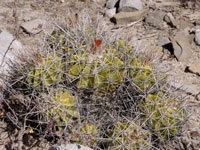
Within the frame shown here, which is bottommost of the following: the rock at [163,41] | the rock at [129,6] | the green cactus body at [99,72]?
the rock at [163,41]

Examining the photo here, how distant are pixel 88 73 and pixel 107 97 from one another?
1.43ft

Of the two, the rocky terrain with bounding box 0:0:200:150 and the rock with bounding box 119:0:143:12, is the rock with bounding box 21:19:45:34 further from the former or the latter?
the rock with bounding box 119:0:143:12

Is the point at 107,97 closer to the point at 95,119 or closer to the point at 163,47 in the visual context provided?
the point at 95,119

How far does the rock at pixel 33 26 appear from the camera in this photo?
509 cm

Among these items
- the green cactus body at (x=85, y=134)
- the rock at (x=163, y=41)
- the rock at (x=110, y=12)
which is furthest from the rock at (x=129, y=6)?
the green cactus body at (x=85, y=134)

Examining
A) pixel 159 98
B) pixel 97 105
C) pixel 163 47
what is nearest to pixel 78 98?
pixel 97 105

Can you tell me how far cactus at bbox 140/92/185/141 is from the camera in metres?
2.62

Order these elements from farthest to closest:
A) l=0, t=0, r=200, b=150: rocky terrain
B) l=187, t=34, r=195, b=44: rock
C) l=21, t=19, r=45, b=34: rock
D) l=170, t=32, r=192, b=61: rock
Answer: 1. l=21, t=19, r=45, b=34: rock
2. l=187, t=34, r=195, b=44: rock
3. l=170, t=32, r=192, b=61: rock
4. l=0, t=0, r=200, b=150: rocky terrain

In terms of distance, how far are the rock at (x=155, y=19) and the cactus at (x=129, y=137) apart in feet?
9.61

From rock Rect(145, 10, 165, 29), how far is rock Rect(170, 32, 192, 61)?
1.99 feet

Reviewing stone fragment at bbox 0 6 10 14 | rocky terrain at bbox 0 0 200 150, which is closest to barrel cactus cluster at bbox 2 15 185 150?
rocky terrain at bbox 0 0 200 150

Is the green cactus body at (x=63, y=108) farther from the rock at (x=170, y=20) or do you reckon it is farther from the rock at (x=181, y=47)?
the rock at (x=170, y=20)

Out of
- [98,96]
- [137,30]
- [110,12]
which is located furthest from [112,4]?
[98,96]

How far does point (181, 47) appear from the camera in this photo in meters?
4.47
